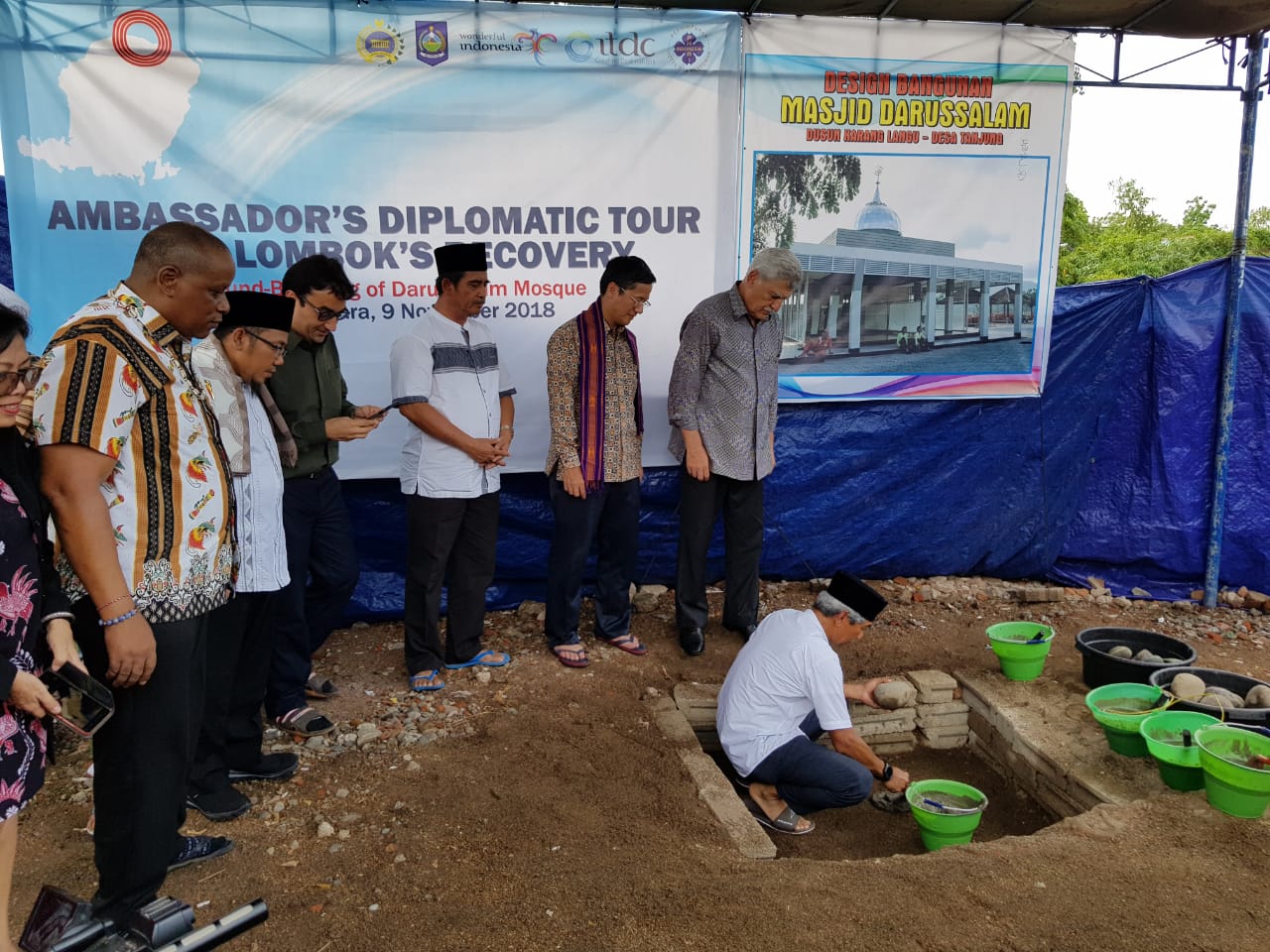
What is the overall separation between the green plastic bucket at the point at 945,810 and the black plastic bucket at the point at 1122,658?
950mm

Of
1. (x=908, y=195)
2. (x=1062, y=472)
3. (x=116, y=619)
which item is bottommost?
(x=1062, y=472)

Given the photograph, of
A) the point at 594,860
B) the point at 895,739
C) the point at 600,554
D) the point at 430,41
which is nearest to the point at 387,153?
the point at 430,41

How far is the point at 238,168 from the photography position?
13.4ft

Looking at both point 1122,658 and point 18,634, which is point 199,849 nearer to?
point 18,634

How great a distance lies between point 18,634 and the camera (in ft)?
6.08

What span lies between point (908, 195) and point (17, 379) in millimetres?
4179

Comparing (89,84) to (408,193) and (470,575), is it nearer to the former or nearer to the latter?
Answer: (408,193)

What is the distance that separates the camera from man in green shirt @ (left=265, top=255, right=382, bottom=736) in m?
3.31

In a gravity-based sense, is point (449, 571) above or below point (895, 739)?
above

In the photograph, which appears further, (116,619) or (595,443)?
(595,443)

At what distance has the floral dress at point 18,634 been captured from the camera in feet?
5.96

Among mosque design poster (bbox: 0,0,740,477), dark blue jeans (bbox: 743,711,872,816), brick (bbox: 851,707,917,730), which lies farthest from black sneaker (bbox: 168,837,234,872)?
brick (bbox: 851,707,917,730)

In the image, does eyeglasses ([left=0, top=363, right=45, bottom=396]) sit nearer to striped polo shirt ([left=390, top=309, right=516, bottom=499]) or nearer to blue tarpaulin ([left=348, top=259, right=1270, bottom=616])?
striped polo shirt ([left=390, top=309, right=516, bottom=499])

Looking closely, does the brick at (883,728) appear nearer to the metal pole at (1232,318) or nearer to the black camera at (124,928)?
the metal pole at (1232,318)
